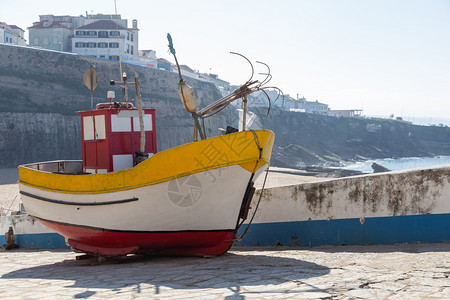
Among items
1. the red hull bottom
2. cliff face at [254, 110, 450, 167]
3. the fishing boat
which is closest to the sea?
cliff face at [254, 110, 450, 167]

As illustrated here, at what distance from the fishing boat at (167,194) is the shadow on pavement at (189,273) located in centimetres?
35

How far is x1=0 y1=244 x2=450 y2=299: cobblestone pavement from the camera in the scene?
4191mm

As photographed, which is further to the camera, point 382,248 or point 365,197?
point 365,197

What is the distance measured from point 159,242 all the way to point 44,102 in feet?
145

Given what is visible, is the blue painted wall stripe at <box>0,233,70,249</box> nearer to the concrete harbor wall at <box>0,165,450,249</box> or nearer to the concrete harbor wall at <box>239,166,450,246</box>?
the concrete harbor wall at <box>0,165,450,249</box>

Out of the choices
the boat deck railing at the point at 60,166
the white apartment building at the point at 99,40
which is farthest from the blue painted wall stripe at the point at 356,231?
the white apartment building at the point at 99,40

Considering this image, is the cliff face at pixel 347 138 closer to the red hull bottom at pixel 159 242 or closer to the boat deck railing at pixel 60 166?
the boat deck railing at pixel 60 166

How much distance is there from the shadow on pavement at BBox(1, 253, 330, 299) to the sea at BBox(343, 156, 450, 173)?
6092 cm

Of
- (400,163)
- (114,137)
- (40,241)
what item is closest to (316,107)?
(400,163)

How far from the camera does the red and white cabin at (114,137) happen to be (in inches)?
340

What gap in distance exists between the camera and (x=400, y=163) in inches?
3034

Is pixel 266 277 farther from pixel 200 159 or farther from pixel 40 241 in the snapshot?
pixel 40 241

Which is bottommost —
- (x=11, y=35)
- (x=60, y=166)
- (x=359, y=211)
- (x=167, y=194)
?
(x=359, y=211)

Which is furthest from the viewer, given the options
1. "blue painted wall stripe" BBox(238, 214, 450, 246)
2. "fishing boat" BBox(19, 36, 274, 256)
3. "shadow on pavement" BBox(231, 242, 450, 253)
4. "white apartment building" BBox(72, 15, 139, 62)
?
"white apartment building" BBox(72, 15, 139, 62)
